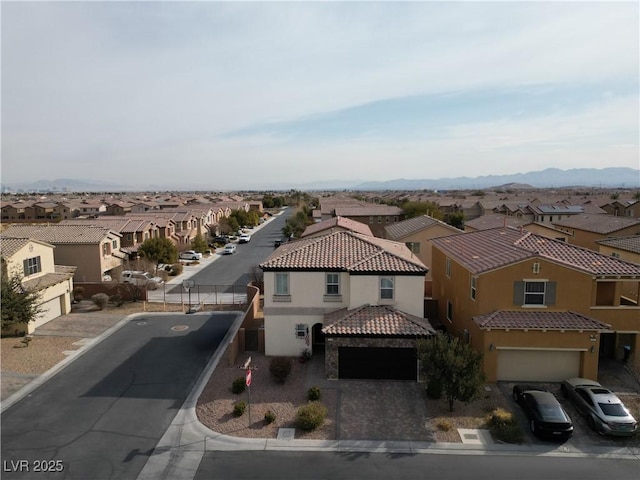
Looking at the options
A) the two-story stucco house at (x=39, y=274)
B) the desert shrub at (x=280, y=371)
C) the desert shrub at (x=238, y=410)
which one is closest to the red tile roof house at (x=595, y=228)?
the desert shrub at (x=280, y=371)

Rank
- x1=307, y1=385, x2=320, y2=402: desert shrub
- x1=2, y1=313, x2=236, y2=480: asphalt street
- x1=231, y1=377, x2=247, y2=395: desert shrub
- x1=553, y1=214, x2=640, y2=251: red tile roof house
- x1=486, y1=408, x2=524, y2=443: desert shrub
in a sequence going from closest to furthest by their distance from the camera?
x1=2, y1=313, x2=236, y2=480: asphalt street → x1=486, y1=408, x2=524, y2=443: desert shrub → x1=307, y1=385, x2=320, y2=402: desert shrub → x1=231, y1=377, x2=247, y2=395: desert shrub → x1=553, y1=214, x2=640, y2=251: red tile roof house

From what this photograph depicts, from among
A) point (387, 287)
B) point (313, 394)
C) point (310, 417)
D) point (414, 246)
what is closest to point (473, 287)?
point (387, 287)

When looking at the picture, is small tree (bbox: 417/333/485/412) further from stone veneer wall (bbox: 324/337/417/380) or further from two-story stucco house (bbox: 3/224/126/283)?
two-story stucco house (bbox: 3/224/126/283)

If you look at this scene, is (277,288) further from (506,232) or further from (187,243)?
(187,243)

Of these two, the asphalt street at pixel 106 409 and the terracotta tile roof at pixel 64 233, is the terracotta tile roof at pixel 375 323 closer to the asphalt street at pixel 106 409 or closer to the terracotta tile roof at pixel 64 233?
the asphalt street at pixel 106 409

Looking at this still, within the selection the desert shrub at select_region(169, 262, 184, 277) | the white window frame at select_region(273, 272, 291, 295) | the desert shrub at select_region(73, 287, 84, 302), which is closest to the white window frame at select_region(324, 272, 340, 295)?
the white window frame at select_region(273, 272, 291, 295)

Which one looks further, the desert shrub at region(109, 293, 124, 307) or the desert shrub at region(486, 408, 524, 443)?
the desert shrub at region(109, 293, 124, 307)

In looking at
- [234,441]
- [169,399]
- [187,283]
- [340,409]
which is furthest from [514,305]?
[187,283]
